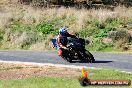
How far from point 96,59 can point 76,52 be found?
5.13 ft

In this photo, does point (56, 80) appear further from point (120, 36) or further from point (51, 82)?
point (120, 36)

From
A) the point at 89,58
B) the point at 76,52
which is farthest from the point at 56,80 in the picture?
the point at 76,52

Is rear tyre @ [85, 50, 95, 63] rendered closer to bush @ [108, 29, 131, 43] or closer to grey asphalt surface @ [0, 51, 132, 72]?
grey asphalt surface @ [0, 51, 132, 72]

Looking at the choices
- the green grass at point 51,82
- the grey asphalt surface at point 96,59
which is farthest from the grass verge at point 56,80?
the grey asphalt surface at point 96,59

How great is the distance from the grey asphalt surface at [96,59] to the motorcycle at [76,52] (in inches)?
14.2

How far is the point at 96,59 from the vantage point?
24.9m

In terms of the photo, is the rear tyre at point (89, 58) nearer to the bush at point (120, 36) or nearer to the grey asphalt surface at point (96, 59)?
the grey asphalt surface at point (96, 59)

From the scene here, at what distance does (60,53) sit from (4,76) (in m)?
5.48

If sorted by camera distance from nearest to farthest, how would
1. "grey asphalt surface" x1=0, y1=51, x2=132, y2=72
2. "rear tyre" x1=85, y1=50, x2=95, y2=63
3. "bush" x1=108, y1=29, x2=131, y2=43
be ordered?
"grey asphalt surface" x1=0, y1=51, x2=132, y2=72, "rear tyre" x1=85, y1=50, x2=95, y2=63, "bush" x1=108, y1=29, x2=131, y2=43

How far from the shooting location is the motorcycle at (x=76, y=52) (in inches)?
928

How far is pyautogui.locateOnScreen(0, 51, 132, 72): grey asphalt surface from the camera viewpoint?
73.4 ft

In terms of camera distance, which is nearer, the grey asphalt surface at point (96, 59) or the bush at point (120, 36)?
the grey asphalt surface at point (96, 59)

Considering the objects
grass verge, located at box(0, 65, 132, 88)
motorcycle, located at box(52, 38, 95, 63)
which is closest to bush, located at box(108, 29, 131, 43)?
motorcycle, located at box(52, 38, 95, 63)

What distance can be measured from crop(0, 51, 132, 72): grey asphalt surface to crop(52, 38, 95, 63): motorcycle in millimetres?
360
